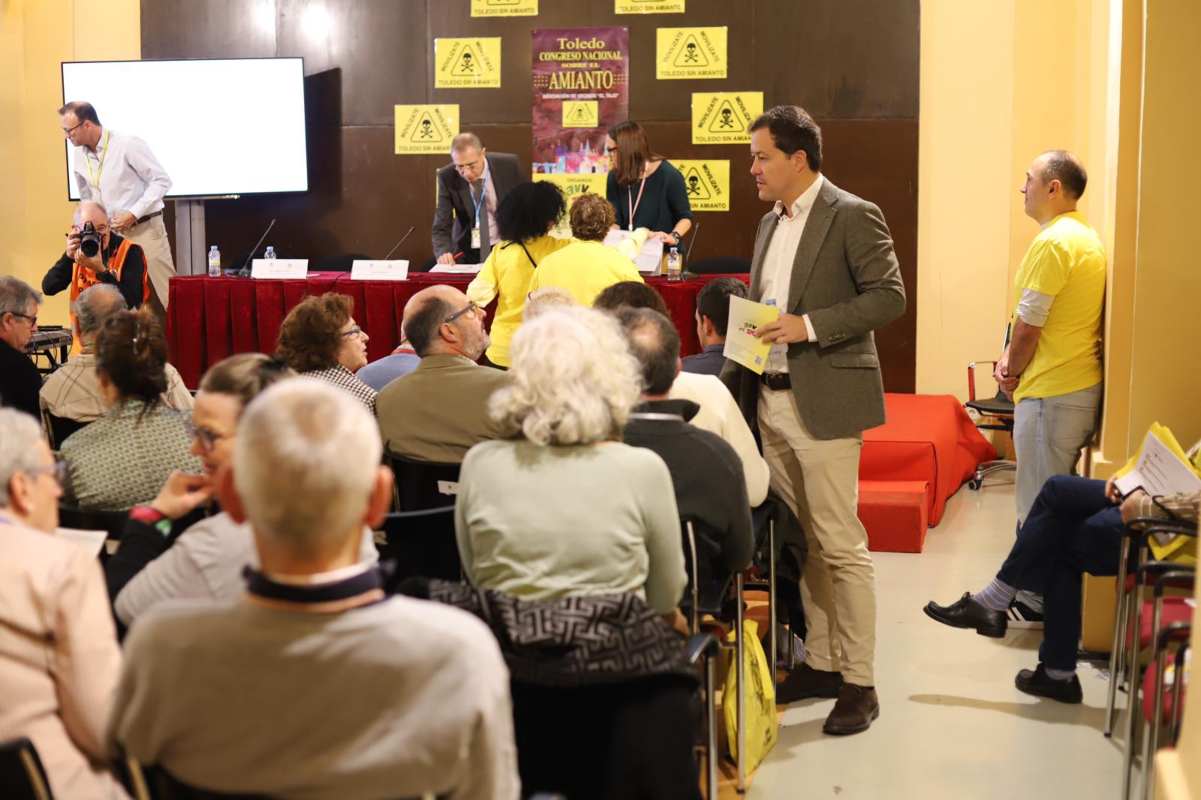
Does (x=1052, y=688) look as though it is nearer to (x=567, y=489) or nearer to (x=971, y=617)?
(x=971, y=617)

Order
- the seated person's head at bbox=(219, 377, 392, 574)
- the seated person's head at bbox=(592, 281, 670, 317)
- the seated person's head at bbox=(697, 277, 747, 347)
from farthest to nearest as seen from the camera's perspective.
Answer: the seated person's head at bbox=(697, 277, 747, 347) < the seated person's head at bbox=(592, 281, 670, 317) < the seated person's head at bbox=(219, 377, 392, 574)

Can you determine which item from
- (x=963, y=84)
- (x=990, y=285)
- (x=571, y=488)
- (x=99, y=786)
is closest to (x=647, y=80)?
(x=963, y=84)

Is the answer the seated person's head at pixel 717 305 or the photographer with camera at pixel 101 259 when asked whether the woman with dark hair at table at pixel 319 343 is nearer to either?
the seated person's head at pixel 717 305

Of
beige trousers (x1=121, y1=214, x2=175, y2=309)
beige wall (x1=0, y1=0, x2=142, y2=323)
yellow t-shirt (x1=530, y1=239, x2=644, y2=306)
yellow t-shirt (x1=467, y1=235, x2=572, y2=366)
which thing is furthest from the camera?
beige wall (x1=0, y1=0, x2=142, y2=323)

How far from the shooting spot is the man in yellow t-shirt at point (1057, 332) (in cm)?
457

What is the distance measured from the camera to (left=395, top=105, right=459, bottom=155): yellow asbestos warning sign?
8.91 meters

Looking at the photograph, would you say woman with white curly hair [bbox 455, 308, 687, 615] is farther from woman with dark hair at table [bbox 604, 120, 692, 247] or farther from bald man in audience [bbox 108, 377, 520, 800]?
woman with dark hair at table [bbox 604, 120, 692, 247]

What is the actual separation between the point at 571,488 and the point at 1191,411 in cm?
256

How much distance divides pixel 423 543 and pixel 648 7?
6353 mm

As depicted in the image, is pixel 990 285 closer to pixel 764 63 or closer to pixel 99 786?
pixel 764 63

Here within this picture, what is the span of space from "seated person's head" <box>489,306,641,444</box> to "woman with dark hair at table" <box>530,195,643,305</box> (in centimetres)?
234

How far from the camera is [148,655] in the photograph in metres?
1.53

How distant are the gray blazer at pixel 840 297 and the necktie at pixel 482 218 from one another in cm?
403

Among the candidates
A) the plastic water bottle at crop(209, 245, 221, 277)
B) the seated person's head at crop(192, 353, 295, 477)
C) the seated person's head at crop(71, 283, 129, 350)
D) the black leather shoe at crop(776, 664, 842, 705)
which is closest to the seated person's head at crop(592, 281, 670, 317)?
the black leather shoe at crop(776, 664, 842, 705)
